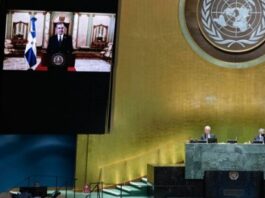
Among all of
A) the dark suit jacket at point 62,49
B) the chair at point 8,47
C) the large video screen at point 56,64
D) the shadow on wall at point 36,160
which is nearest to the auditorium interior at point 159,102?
the shadow on wall at point 36,160

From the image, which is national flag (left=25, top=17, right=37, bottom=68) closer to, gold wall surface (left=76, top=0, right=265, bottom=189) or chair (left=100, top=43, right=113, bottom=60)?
chair (left=100, top=43, right=113, bottom=60)

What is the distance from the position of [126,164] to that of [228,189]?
3054 mm

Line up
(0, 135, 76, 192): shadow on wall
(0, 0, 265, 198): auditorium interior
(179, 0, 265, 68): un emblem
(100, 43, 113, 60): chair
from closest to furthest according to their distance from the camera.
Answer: (100, 43, 113, 60): chair
(0, 135, 76, 192): shadow on wall
(0, 0, 265, 198): auditorium interior
(179, 0, 265, 68): un emblem

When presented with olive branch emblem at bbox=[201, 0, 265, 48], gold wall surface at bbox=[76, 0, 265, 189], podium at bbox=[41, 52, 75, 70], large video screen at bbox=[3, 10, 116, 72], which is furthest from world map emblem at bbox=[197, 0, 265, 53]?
podium at bbox=[41, 52, 75, 70]

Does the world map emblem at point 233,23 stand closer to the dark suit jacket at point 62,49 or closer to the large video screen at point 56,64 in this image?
the large video screen at point 56,64

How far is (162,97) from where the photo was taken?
12734 millimetres

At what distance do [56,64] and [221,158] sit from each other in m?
4.31

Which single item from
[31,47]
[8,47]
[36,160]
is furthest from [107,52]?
[36,160]

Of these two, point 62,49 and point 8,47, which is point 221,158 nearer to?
point 62,49

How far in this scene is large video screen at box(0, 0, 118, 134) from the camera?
10398 mm

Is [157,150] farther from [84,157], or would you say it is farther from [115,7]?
[115,7]

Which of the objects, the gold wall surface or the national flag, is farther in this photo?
the gold wall surface

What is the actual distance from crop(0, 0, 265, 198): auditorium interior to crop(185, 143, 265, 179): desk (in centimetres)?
170

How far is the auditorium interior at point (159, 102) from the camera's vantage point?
12.2 meters
